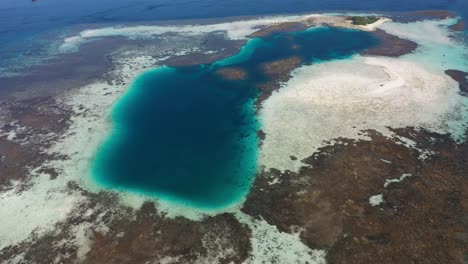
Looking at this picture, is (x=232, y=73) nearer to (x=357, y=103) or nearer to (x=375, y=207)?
(x=357, y=103)

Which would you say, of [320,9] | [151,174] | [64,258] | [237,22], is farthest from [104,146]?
[320,9]

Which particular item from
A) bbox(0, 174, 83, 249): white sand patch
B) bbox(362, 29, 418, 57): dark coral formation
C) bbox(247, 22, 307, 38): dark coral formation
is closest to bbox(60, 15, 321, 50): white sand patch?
bbox(247, 22, 307, 38): dark coral formation

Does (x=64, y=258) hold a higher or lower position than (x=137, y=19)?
lower

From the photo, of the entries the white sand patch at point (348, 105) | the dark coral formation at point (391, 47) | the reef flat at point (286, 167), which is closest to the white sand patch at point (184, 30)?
the reef flat at point (286, 167)

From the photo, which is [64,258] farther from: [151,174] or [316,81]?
[316,81]

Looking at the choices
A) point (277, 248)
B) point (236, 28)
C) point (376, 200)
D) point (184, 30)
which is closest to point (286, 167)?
point (376, 200)
